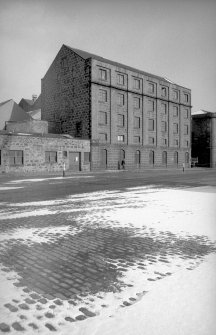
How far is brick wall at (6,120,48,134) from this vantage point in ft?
117

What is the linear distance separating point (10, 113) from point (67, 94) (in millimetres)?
10762

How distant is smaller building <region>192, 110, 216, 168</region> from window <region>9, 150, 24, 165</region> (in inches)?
1454

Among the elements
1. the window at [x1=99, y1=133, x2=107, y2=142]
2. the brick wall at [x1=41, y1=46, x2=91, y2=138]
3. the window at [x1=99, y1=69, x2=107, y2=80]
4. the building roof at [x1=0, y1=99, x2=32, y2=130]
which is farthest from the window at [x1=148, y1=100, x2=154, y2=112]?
the building roof at [x1=0, y1=99, x2=32, y2=130]

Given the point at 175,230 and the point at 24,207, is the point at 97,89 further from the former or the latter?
the point at 175,230

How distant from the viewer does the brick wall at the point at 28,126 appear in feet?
117

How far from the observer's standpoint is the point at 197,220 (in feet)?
22.6

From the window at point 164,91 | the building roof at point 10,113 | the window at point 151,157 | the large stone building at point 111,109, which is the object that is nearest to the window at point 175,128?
the large stone building at point 111,109

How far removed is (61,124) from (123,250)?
115ft

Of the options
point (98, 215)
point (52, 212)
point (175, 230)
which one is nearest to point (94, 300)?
point (175, 230)

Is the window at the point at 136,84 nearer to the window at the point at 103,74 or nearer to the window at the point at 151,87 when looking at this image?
the window at the point at 151,87

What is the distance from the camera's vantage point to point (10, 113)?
1651 inches

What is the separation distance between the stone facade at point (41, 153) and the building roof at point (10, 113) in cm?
1395

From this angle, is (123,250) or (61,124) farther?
Answer: (61,124)

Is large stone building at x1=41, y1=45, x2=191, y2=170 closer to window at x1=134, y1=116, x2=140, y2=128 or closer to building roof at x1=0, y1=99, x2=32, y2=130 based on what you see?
window at x1=134, y1=116, x2=140, y2=128
